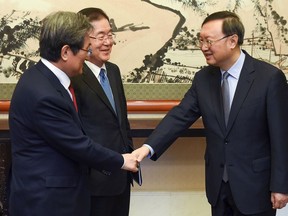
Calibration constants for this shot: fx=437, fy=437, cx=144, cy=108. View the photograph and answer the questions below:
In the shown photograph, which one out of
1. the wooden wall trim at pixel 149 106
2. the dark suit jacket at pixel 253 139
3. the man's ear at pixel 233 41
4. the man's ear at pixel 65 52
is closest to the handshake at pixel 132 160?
the dark suit jacket at pixel 253 139

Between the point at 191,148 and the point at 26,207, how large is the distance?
6.15 ft

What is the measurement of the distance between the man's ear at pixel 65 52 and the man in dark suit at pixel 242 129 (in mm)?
735

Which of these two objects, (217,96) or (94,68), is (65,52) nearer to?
(94,68)

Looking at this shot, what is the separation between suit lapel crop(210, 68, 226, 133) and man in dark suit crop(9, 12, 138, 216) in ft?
2.31

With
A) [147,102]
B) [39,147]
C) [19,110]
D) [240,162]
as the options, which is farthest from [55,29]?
[147,102]

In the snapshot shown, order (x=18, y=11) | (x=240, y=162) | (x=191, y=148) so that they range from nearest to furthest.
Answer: (x=240, y=162), (x=18, y=11), (x=191, y=148)

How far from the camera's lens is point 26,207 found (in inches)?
73.8

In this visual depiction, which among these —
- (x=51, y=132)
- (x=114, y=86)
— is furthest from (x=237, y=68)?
(x=51, y=132)

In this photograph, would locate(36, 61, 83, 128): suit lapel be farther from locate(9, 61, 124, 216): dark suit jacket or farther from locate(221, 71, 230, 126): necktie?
locate(221, 71, 230, 126): necktie

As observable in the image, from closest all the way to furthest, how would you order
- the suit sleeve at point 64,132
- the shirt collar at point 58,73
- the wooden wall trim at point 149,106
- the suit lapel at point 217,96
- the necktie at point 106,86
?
the suit sleeve at point 64,132
the shirt collar at point 58,73
the suit lapel at point 217,96
the necktie at point 106,86
the wooden wall trim at point 149,106

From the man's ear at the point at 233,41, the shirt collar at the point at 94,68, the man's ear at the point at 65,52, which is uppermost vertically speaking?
the man's ear at the point at 233,41

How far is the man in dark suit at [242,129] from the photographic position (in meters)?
2.20

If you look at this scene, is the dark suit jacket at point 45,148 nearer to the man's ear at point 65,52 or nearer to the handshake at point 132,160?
the man's ear at point 65,52

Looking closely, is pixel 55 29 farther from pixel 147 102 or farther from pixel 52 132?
pixel 147 102
